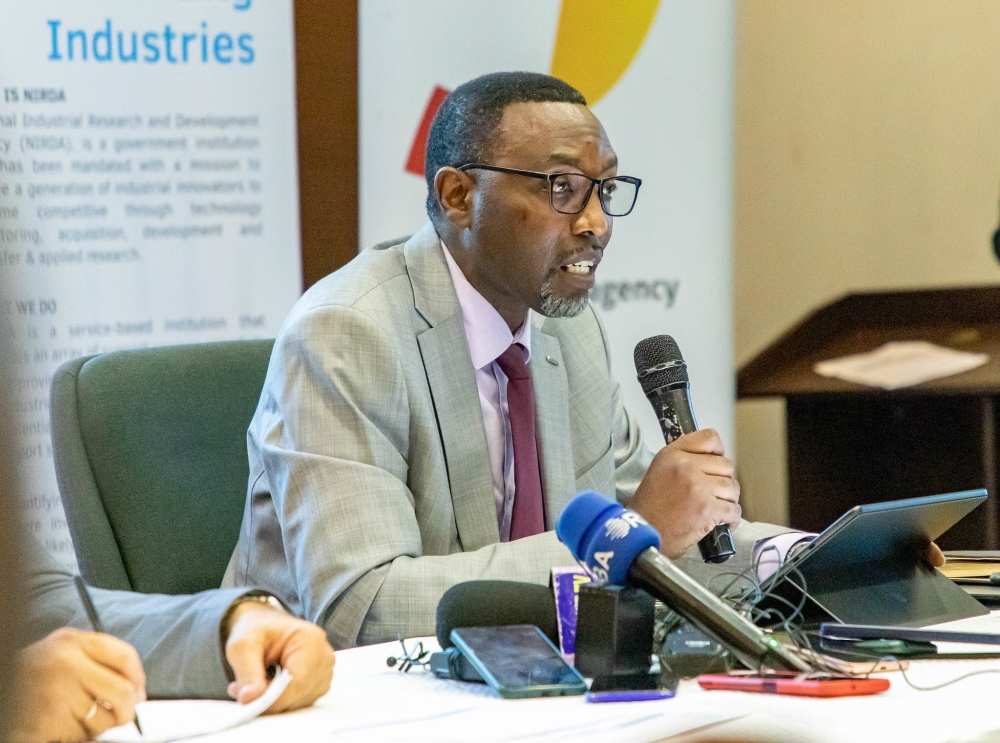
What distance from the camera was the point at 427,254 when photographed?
203 cm

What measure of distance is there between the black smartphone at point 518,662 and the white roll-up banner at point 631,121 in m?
1.91

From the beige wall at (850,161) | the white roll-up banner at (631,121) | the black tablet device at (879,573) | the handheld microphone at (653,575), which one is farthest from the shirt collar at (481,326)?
the beige wall at (850,161)

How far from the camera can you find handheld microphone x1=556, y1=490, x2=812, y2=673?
1042 millimetres

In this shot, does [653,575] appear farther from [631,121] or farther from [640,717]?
[631,121]

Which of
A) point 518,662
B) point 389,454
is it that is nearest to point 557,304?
point 389,454

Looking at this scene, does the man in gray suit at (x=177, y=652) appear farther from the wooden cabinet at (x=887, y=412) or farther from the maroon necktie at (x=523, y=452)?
the wooden cabinet at (x=887, y=412)

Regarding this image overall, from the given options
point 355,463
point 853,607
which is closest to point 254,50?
point 355,463

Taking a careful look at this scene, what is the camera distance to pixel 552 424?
2.02 meters

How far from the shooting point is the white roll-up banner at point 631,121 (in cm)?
298

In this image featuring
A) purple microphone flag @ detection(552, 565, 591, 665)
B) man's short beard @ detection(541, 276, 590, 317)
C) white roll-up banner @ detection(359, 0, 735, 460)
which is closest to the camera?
purple microphone flag @ detection(552, 565, 591, 665)

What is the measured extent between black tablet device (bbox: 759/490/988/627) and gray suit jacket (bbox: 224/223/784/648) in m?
0.40

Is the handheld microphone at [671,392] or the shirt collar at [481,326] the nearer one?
the handheld microphone at [671,392]

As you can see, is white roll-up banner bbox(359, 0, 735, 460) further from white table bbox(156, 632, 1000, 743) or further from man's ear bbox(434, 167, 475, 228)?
white table bbox(156, 632, 1000, 743)

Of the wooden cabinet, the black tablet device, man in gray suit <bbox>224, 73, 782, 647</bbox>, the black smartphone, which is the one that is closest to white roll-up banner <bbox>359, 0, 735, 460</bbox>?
the wooden cabinet
